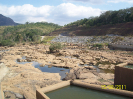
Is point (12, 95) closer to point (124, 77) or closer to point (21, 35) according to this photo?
point (124, 77)

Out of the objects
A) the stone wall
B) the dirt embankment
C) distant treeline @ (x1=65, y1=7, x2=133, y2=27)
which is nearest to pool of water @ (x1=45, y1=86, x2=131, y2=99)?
the stone wall

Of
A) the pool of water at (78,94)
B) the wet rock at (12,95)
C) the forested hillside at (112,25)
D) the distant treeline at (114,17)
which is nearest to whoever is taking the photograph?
the pool of water at (78,94)

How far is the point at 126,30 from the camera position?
140ft

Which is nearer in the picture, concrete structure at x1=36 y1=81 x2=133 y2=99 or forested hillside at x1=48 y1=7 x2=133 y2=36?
concrete structure at x1=36 y1=81 x2=133 y2=99

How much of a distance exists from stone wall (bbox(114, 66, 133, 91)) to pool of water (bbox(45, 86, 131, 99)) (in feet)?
5.68

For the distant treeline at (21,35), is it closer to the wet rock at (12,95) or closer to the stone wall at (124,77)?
the wet rock at (12,95)

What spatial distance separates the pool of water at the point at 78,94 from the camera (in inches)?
252

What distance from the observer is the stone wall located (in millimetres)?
7574

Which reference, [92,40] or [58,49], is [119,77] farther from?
[92,40]

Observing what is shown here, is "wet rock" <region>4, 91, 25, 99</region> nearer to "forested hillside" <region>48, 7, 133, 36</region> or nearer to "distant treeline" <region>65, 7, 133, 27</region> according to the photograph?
"forested hillside" <region>48, 7, 133, 36</region>

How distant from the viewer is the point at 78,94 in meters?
6.71

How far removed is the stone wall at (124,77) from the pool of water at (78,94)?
1.73 metres

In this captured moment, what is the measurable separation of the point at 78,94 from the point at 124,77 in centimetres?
320

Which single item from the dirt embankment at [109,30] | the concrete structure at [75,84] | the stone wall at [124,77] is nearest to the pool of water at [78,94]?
the concrete structure at [75,84]
